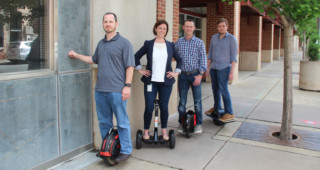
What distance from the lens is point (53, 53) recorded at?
384 cm

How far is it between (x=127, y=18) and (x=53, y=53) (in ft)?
4.43

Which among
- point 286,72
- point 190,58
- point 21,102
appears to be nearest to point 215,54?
point 190,58

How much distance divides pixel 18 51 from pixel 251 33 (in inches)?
571

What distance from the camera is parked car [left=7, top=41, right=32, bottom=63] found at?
3436 mm

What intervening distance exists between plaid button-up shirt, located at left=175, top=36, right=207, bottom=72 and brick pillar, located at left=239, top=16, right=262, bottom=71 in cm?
1207

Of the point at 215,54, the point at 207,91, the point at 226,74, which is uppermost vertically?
the point at 215,54

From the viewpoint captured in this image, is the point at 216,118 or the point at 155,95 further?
the point at 216,118

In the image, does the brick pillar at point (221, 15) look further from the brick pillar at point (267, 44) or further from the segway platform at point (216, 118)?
the brick pillar at point (267, 44)

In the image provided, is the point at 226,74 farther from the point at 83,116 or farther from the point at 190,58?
the point at 83,116

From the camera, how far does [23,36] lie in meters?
3.56

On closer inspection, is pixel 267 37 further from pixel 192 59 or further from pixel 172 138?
pixel 172 138

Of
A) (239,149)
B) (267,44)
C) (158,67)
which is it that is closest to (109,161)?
(158,67)

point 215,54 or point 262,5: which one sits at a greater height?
point 262,5

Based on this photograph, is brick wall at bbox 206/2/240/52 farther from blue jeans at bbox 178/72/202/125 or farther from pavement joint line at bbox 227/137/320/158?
pavement joint line at bbox 227/137/320/158
